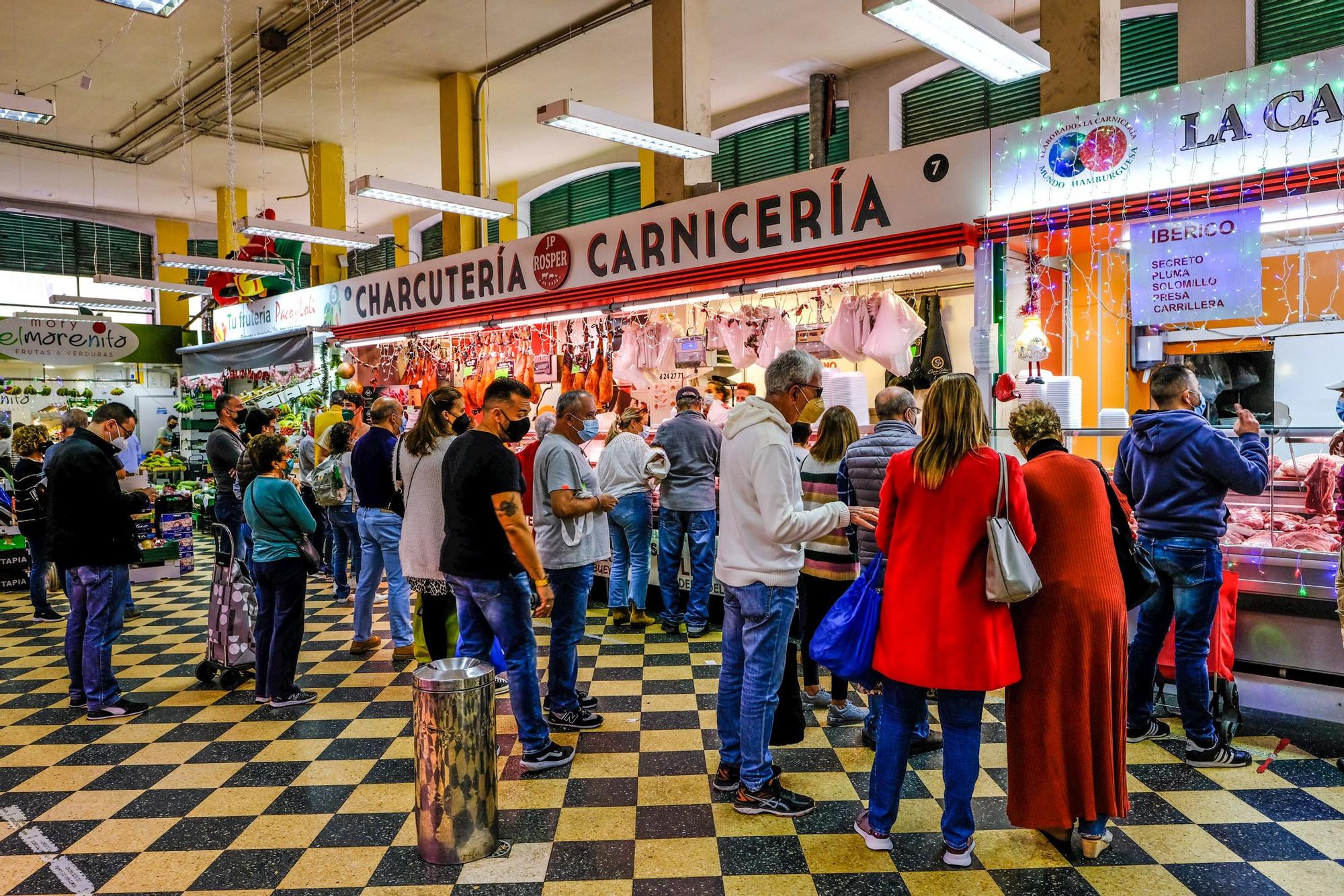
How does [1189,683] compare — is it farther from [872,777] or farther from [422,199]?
[422,199]

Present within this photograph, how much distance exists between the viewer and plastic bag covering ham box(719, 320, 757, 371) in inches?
255

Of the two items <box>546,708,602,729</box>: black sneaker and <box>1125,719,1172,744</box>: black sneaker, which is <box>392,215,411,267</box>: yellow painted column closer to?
<box>546,708,602,729</box>: black sneaker

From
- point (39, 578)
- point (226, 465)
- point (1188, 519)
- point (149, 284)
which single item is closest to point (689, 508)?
point (1188, 519)

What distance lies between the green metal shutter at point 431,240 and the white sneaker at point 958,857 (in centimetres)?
1504

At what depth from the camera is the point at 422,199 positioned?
7.57m

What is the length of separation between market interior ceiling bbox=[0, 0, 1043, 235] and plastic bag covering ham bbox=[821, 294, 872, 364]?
10.5 ft

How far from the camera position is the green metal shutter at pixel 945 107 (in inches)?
363

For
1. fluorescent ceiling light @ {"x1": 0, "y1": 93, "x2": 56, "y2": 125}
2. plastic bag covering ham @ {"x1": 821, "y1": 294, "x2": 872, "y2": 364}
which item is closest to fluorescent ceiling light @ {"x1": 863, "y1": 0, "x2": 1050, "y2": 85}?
plastic bag covering ham @ {"x1": 821, "y1": 294, "x2": 872, "y2": 364}

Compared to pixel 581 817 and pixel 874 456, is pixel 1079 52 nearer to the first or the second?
pixel 874 456

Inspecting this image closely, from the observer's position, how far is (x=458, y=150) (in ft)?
32.7

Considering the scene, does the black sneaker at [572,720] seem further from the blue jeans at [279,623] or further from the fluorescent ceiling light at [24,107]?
the fluorescent ceiling light at [24,107]

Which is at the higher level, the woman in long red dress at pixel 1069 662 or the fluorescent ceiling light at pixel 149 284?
the fluorescent ceiling light at pixel 149 284

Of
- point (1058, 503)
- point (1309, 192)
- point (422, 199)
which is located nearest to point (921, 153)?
point (1309, 192)

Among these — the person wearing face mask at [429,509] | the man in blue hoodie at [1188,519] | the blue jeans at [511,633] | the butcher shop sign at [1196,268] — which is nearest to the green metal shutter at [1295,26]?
the butcher shop sign at [1196,268]
